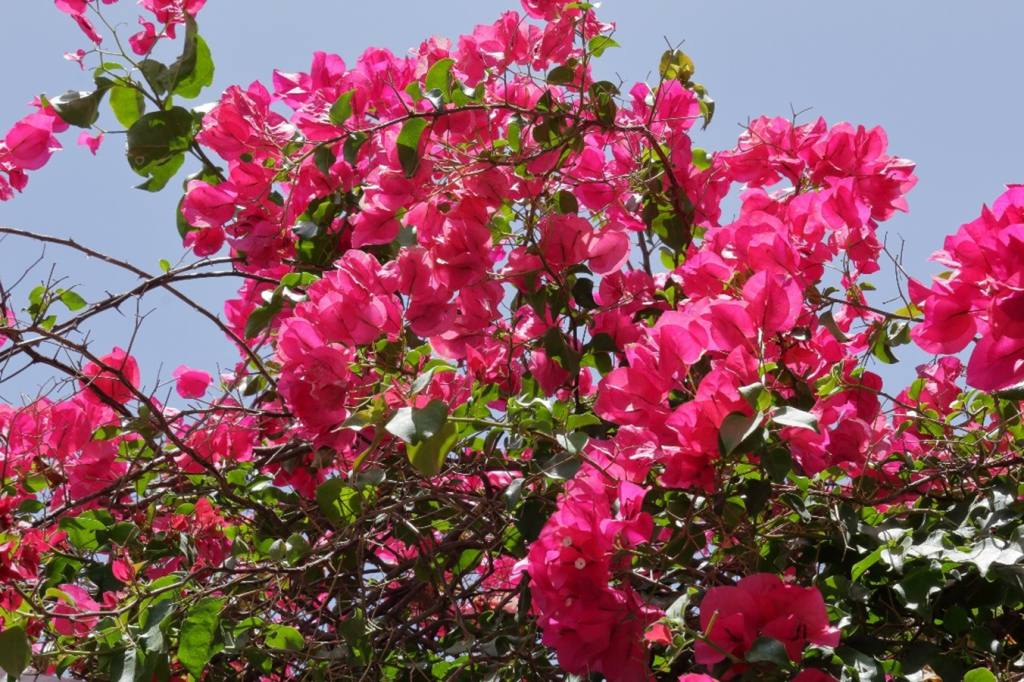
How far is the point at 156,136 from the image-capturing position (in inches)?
57.6

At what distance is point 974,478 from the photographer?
1.33 m

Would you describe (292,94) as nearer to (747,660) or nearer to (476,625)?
(476,625)

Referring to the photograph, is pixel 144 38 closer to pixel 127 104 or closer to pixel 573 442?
pixel 127 104

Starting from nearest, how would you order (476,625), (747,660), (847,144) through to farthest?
1. (747,660)
2. (847,144)
3. (476,625)

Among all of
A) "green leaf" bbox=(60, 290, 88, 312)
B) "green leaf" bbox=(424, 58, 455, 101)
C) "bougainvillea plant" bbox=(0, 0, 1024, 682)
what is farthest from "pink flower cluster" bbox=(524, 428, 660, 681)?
"green leaf" bbox=(60, 290, 88, 312)

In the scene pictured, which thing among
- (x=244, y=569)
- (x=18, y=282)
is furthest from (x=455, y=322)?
(x=18, y=282)

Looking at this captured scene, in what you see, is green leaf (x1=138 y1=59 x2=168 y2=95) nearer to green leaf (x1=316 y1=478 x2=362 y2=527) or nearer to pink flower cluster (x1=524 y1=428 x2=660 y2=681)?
green leaf (x1=316 y1=478 x2=362 y2=527)

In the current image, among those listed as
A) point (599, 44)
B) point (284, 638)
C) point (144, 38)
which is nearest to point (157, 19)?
point (144, 38)

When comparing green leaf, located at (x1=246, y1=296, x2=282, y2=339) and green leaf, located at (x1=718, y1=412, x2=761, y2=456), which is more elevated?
green leaf, located at (x1=246, y1=296, x2=282, y2=339)

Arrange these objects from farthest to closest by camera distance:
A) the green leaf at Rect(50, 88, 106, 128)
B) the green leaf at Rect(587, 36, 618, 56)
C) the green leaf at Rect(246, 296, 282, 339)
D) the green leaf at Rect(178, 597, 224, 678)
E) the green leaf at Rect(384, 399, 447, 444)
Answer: the green leaf at Rect(587, 36, 618, 56), the green leaf at Rect(246, 296, 282, 339), the green leaf at Rect(50, 88, 106, 128), the green leaf at Rect(178, 597, 224, 678), the green leaf at Rect(384, 399, 447, 444)

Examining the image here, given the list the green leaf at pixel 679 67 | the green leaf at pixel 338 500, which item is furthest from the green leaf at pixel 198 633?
the green leaf at pixel 679 67

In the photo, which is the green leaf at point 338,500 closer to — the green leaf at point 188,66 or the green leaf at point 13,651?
the green leaf at point 13,651

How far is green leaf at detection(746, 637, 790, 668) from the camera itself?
911 mm

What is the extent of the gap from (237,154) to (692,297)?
77cm
